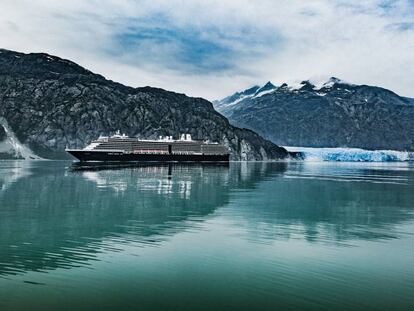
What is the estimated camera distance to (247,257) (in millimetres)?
27578

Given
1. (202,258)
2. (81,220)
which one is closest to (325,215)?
(202,258)

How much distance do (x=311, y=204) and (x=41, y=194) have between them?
38.0 metres

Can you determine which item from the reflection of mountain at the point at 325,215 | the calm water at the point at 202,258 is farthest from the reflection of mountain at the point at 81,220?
the reflection of mountain at the point at 325,215

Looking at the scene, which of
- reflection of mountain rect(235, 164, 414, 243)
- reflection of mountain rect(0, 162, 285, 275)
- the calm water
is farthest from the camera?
reflection of mountain rect(235, 164, 414, 243)

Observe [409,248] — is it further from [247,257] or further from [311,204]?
[311,204]

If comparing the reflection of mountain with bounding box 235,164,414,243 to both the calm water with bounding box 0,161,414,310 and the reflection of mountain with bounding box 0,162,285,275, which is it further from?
the reflection of mountain with bounding box 0,162,285,275

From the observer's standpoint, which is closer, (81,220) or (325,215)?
(81,220)

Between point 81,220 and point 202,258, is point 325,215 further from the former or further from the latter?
point 81,220

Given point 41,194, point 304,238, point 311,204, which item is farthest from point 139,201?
point 304,238

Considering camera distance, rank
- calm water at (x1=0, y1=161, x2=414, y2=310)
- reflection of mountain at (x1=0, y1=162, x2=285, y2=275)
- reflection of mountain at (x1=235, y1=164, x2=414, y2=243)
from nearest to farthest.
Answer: calm water at (x1=0, y1=161, x2=414, y2=310)
reflection of mountain at (x1=0, y1=162, x2=285, y2=275)
reflection of mountain at (x1=235, y1=164, x2=414, y2=243)

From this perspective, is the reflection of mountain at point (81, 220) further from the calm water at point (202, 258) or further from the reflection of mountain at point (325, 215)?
the reflection of mountain at point (325, 215)

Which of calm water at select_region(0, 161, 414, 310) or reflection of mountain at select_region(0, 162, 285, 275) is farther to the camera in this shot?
reflection of mountain at select_region(0, 162, 285, 275)

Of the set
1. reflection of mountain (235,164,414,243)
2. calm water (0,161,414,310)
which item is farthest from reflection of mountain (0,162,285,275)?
reflection of mountain (235,164,414,243)

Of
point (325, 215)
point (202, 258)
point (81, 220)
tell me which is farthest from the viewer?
point (325, 215)
